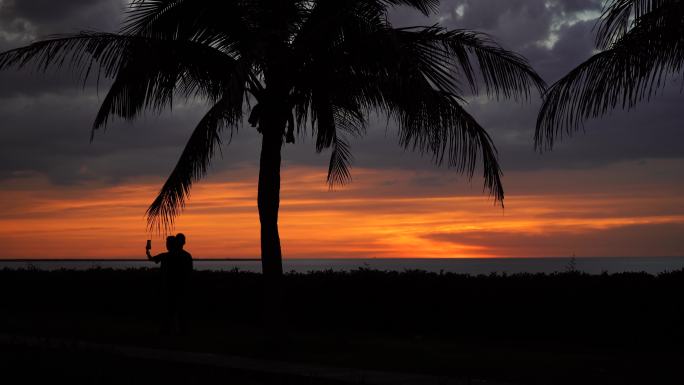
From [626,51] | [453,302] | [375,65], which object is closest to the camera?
[626,51]

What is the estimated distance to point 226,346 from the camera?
12969 mm

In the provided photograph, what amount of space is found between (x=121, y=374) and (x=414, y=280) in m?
6.60

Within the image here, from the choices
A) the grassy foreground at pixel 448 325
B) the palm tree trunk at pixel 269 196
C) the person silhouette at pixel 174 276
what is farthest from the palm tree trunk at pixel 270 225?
the person silhouette at pixel 174 276

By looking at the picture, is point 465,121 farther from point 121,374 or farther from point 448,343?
point 121,374

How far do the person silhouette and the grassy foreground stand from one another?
452 mm

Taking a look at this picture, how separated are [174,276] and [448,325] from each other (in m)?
5.16

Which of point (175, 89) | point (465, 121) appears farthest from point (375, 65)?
point (175, 89)

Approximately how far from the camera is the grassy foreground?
11.3m

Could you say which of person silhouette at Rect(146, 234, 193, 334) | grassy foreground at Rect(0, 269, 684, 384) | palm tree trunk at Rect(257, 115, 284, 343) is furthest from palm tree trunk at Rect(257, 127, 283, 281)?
person silhouette at Rect(146, 234, 193, 334)

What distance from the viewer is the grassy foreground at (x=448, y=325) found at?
37.1ft

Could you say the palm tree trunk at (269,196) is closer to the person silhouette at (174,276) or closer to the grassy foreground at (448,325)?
Answer: the grassy foreground at (448,325)

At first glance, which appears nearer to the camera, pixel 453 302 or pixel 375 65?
pixel 375 65

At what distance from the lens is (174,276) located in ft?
47.0

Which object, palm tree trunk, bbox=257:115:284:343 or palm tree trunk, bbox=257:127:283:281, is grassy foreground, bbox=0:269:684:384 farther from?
palm tree trunk, bbox=257:127:283:281
